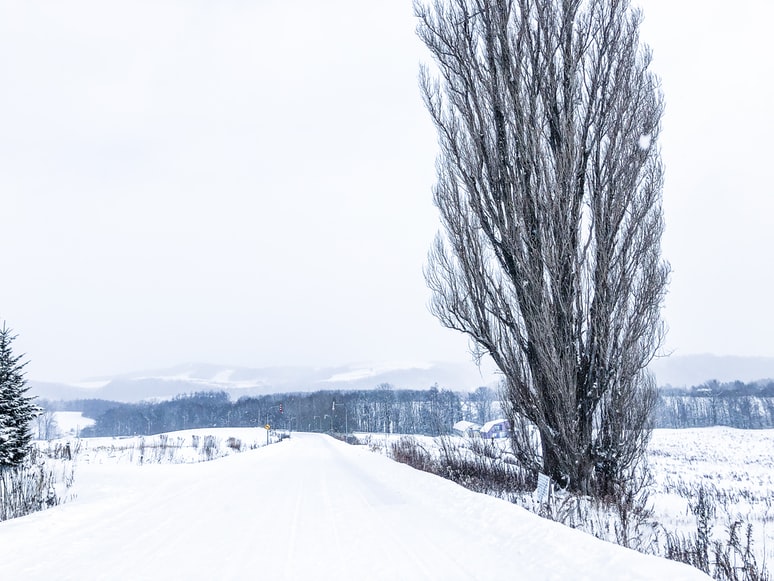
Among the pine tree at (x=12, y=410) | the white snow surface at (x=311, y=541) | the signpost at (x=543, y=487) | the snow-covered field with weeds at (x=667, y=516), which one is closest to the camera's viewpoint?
the white snow surface at (x=311, y=541)

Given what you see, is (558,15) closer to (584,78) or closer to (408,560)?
(584,78)

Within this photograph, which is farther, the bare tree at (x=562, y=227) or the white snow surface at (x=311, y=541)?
the bare tree at (x=562, y=227)

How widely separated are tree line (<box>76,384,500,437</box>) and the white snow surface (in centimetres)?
9198

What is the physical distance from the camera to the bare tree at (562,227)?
364 inches

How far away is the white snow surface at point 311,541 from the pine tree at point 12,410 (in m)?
4.52

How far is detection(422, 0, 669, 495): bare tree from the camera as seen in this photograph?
9250 millimetres

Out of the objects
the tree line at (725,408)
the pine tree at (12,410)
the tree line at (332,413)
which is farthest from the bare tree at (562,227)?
the tree line at (725,408)

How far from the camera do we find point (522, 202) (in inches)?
383

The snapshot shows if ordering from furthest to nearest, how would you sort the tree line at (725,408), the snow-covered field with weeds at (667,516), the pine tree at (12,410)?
1. the tree line at (725,408)
2. the pine tree at (12,410)
3. the snow-covered field with weeds at (667,516)

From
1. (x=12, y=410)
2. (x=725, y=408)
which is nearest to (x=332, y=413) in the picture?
(x=725, y=408)

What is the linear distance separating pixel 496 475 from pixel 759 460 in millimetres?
30320

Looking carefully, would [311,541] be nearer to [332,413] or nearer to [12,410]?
[12,410]

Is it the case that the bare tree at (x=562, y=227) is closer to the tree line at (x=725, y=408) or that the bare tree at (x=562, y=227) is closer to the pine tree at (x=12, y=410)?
the pine tree at (x=12, y=410)

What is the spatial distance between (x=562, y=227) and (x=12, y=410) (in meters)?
13.5
